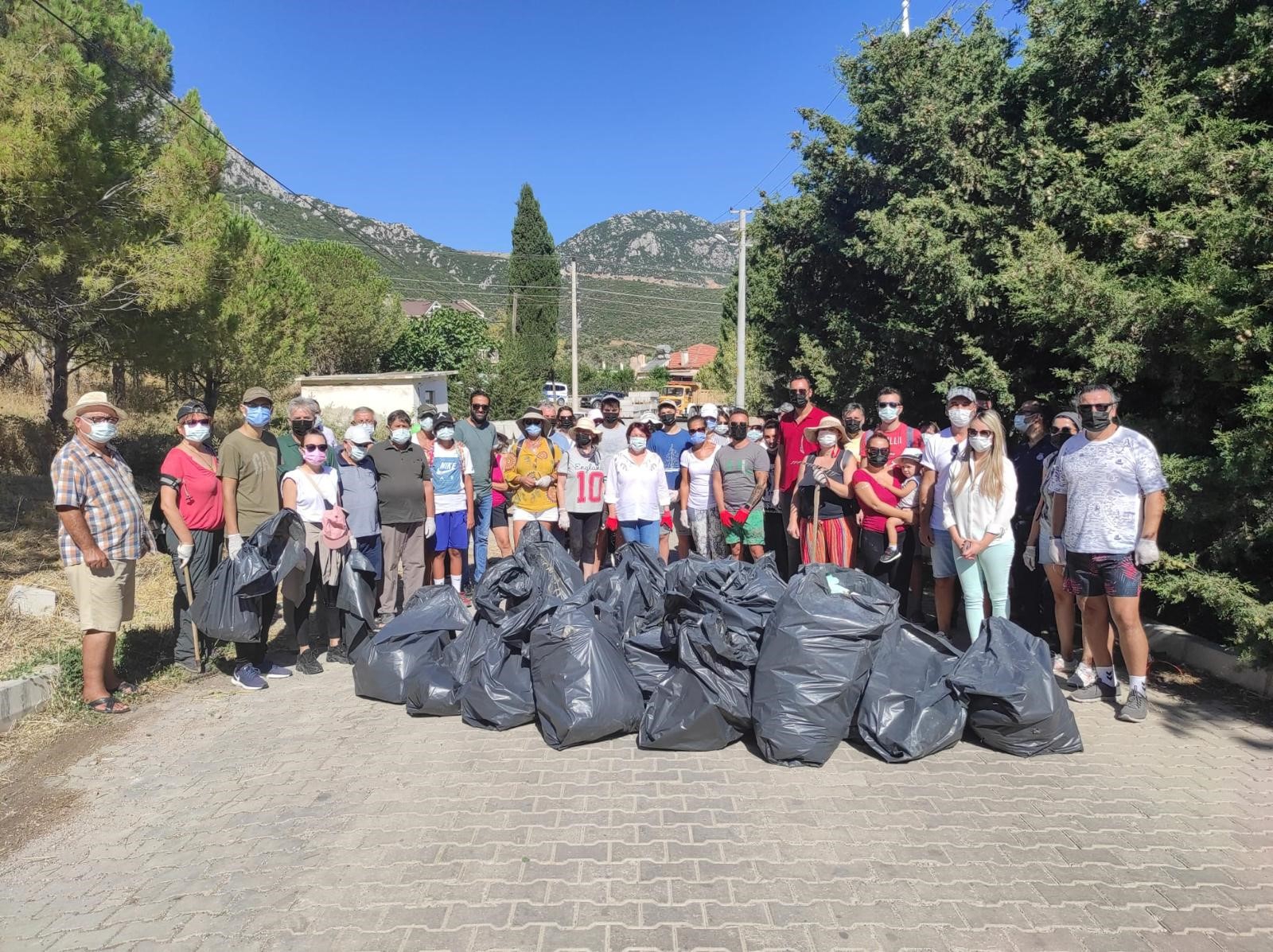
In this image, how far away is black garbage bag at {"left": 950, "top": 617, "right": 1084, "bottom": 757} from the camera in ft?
12.3

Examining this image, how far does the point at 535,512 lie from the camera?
6535mm

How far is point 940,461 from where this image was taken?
5266mm

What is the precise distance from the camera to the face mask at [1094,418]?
169 inches

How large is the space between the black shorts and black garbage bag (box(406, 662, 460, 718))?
2.39m

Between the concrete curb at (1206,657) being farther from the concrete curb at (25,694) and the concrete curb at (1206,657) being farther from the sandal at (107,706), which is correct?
the concrete curb at (25,694)

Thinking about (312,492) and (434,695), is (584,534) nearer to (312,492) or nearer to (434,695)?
(312,492)

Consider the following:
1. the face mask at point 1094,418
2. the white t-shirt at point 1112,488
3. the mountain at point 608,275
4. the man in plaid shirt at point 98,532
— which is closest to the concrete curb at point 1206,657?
the white t-shirt at point 1112,488

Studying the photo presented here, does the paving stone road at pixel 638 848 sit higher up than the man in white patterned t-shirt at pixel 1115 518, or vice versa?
the man in white patterned t-shirt at pixel 1115 518

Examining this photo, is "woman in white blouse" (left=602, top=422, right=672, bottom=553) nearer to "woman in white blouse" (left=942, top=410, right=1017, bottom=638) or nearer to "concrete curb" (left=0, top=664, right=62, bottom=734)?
"woman in white blouse" (left=942, top=410, right=1017, bottom=638)

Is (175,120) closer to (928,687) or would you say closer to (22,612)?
(22,612)

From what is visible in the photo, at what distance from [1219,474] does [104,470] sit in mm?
6512

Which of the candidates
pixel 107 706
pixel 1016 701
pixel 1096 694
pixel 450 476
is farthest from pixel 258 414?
pixel 1096 694

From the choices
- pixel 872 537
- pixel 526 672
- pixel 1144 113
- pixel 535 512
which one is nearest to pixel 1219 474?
pixel 872 537

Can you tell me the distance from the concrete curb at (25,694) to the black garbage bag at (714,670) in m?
3.46
